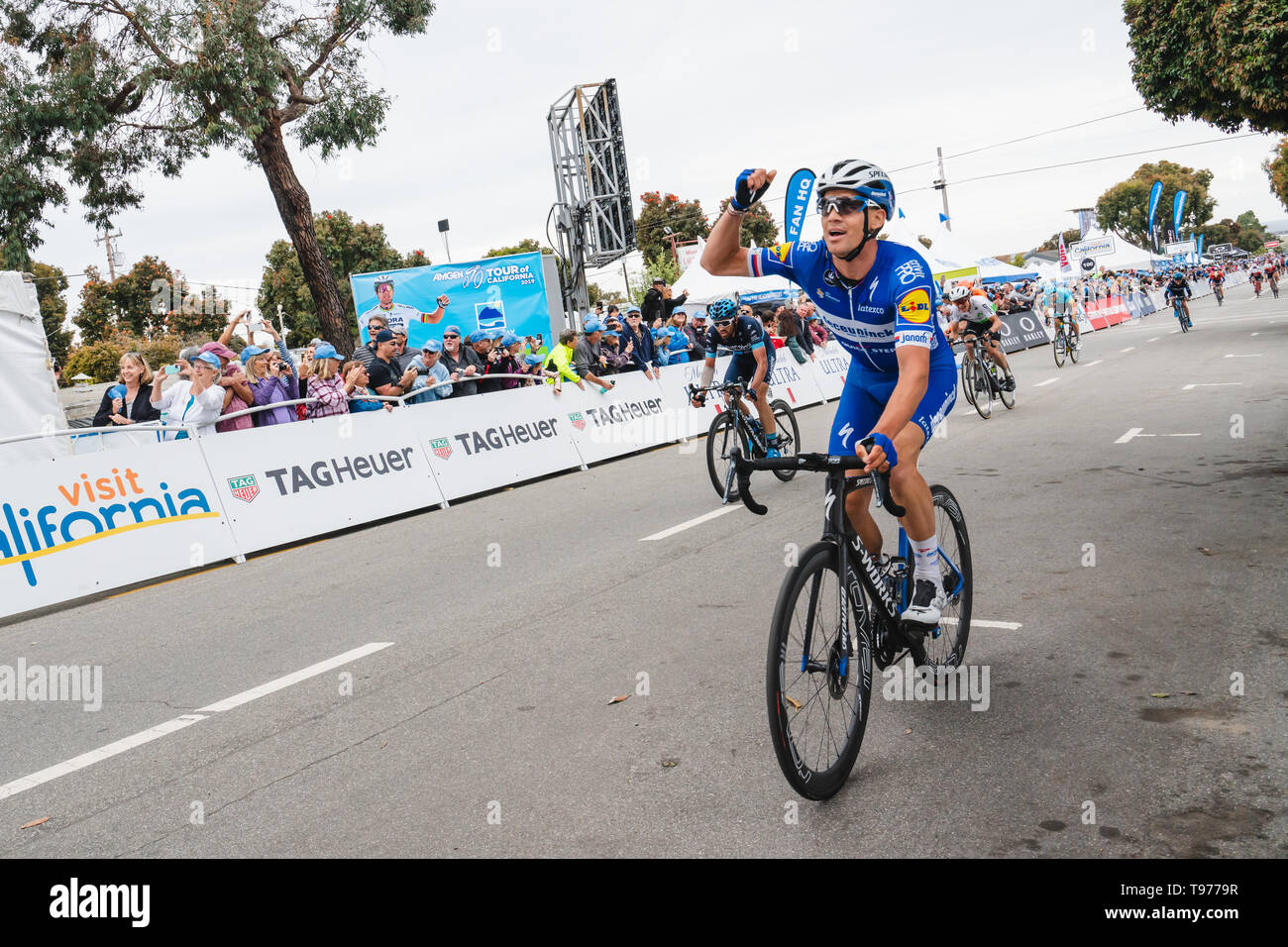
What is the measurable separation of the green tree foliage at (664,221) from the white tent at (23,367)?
64.7 metres

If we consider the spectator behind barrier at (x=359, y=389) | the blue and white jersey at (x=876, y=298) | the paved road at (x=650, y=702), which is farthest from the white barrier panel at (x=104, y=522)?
the blue and white jersey at (x=876, y=298)

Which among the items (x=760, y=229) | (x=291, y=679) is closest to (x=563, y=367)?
(x=291, y=679)

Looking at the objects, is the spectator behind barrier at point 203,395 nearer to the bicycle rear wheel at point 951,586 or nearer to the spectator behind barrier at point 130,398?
the spectator behind barrier at point 130,398

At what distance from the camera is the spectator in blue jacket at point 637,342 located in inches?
687

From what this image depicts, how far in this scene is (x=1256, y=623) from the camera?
4.98 metres

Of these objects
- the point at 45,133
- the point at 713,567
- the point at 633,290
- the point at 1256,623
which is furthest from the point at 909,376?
the point at 633,290

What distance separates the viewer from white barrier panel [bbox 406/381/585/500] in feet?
39.4

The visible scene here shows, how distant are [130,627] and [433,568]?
219 cm

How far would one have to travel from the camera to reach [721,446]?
1020 cm

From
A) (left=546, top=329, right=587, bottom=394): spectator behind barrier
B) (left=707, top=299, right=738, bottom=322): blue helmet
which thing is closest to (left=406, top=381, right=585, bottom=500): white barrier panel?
(left=546, top=329, right=587, bottom=394): spectator behind barrier

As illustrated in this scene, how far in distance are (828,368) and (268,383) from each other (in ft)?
44.2

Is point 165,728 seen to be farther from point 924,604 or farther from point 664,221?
point 664,221

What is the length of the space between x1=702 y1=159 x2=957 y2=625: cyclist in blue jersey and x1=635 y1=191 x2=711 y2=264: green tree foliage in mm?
73152
